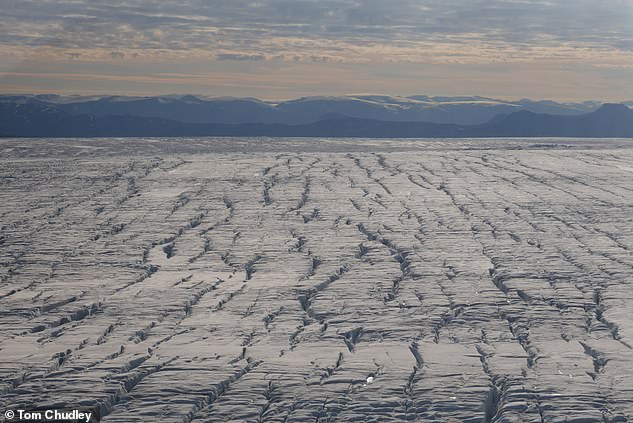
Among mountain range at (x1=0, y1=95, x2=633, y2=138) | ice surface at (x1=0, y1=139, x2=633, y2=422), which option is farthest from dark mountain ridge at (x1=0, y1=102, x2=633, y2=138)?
ice surface at (x1=0, y1=139, x2=633, y2=422)

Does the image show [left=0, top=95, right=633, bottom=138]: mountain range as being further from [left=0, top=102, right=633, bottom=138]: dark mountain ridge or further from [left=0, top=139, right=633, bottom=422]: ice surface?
[left=0, top=139, right=633, bottom=422]: ice surface

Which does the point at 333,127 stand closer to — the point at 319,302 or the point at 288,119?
the point at 288,119

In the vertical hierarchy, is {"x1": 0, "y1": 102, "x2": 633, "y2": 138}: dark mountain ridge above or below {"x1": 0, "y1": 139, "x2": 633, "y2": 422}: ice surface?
below

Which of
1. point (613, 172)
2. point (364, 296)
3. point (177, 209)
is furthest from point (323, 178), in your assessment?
point (364, 296)

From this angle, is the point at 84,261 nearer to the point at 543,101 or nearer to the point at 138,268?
the point at 138,268

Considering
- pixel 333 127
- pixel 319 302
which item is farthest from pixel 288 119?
pixel 319 302
